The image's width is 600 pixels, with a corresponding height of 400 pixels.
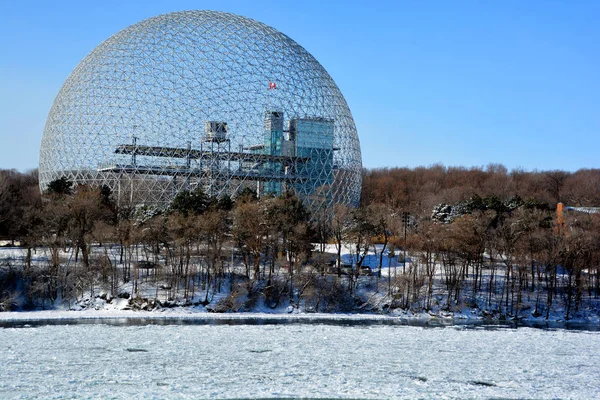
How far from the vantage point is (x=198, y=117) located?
5534 centimetres

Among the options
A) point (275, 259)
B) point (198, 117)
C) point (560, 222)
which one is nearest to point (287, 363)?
point (275, 259)

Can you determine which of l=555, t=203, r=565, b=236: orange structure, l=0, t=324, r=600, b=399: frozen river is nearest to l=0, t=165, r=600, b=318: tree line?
l=555, t=203, r=565, b=236: orange structure

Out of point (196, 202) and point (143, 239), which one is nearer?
point (143, 239)

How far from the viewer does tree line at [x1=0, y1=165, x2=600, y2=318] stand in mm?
39031

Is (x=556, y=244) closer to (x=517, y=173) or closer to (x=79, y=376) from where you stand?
(x=79, y=376)

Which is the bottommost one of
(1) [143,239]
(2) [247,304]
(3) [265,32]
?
(2) [247,304]

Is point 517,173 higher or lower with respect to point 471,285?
higher

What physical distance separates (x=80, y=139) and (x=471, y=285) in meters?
32.5

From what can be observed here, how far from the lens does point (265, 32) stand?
210ft

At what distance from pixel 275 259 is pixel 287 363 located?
2308 centimetres

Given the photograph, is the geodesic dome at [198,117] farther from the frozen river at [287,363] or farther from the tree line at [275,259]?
the frozen river at [287,363]

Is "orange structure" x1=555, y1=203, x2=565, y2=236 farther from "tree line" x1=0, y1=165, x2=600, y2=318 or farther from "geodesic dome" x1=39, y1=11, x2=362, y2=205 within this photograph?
"geodesic dome" x1=39, y1=11, x2=362, y2=205

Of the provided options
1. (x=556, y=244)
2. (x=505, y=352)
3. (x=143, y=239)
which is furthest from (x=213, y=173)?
(x=505, y=352)

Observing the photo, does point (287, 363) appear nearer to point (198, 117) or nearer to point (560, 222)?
point (560, 222)
